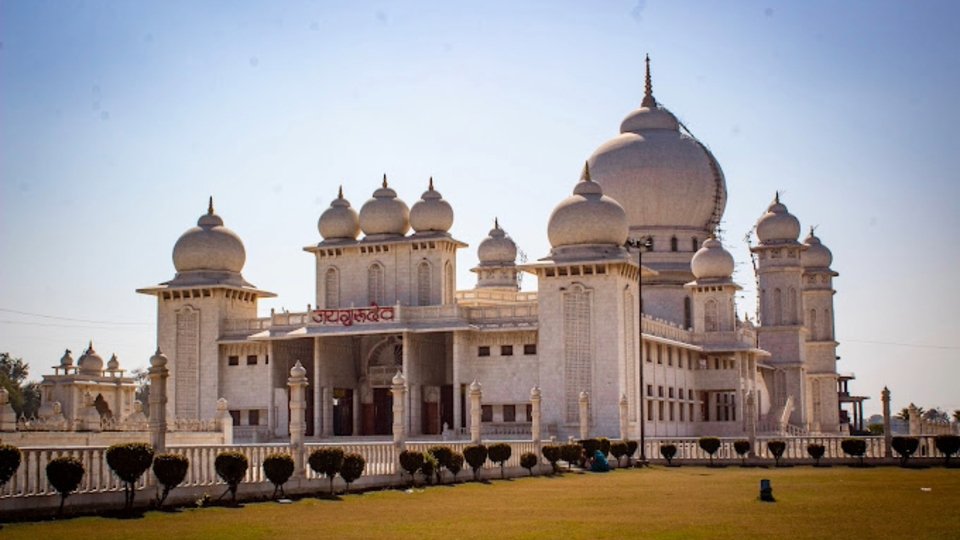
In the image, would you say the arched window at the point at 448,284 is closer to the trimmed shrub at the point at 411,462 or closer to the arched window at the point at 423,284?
the arched window at the point at 423,284

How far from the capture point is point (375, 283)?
5972cm

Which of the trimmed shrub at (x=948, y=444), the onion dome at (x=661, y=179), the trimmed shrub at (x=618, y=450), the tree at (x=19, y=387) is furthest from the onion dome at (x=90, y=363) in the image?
the trimmed shrub at (x=948, y=444)

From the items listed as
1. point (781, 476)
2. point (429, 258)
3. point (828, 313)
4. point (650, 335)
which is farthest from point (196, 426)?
point (828, 313)

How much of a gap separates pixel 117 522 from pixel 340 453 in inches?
317

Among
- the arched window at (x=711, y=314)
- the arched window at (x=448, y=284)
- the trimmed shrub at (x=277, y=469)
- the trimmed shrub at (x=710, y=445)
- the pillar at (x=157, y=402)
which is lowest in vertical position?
the trimmed shrub at (x=710, y=445)

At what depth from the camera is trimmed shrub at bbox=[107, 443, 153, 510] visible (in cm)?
2303

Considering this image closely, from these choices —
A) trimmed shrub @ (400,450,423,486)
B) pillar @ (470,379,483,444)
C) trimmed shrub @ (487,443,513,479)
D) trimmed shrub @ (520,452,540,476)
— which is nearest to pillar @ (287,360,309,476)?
trimmed shrub @ (400,450,423,486)

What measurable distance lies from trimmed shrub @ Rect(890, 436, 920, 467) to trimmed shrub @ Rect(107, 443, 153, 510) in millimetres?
26475

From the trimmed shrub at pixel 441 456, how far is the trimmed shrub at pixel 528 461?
537 centimetres

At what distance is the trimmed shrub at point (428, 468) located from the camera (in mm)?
32344

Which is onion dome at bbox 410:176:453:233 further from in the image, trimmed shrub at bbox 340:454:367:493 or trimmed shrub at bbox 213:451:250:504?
trimmed shrub at bbox 213:451:250:504

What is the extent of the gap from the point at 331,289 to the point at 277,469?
3403cm

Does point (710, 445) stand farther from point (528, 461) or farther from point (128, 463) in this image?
point (128, 463)

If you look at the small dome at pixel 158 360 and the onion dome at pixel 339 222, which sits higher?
the onion dome at pixel 339 222
